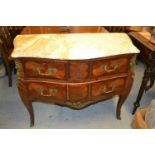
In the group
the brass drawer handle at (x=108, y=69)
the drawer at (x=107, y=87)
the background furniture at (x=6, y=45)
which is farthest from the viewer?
the background furniture at (x=6, y=45)

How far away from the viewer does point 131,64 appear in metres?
1.41

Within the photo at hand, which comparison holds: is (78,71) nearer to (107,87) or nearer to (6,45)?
(107,87)

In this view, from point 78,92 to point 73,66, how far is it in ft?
0.83

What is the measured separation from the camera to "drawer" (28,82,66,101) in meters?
1.40

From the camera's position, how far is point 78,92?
143 centimetres

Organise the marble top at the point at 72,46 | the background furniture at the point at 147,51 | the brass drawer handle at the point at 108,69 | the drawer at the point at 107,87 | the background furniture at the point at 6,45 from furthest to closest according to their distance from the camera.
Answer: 1. the background furniture at the point at 6,45
2. the background furniture at the point at 147,51
3. the drawer at the point at 107,87
4. the brass drawer handle at the point at 108,69
5. the marble top at the point at 72,46

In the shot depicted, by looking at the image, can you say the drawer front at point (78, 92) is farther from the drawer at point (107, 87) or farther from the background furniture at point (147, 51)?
the background furniture at point (147, 51)

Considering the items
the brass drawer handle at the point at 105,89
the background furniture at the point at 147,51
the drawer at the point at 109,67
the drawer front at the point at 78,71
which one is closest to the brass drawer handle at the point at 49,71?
the drawer front at the point at 78,71

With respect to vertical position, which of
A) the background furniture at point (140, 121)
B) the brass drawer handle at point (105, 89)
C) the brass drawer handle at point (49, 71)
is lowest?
the background furniture at point (140, 121)

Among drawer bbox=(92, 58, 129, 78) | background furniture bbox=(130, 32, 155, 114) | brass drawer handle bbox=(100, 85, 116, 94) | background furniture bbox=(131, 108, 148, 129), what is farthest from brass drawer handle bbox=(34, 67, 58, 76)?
background furniture bbox=(130, 32, 155, 114)

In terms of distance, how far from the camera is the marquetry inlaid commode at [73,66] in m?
1.24
